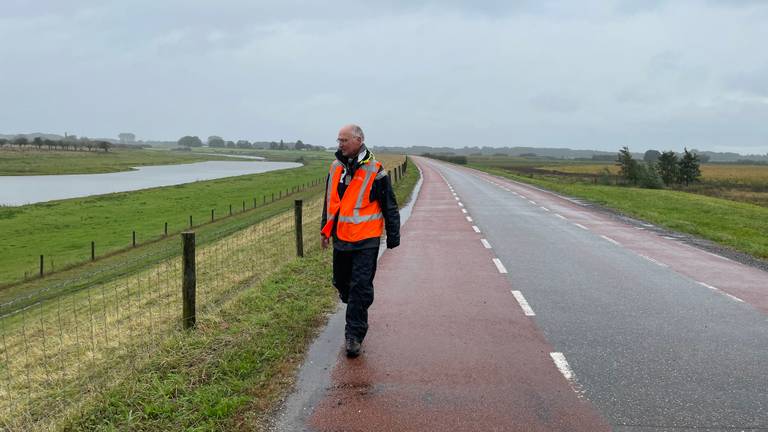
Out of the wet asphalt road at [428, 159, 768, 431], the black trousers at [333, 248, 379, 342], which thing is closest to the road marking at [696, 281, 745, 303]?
the wet asphalt road at [428, 159, 768, 431]

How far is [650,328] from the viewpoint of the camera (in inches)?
238

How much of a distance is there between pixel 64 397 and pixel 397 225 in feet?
12.3

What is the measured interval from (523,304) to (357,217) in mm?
3134

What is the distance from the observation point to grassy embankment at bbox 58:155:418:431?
12.6 ft

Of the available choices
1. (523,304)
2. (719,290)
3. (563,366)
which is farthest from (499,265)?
(563,366)

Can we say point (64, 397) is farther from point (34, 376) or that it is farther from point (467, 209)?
point (467, 209)

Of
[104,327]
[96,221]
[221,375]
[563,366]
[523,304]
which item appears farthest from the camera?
[96,221]

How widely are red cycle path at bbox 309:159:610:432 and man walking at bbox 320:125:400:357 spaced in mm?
508

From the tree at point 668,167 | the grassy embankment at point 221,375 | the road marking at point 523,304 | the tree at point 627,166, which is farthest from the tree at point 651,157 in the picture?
the grassy embankment at point 221,375

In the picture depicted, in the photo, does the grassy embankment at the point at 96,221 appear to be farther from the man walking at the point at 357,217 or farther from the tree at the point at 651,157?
the tree at the point at 651,157

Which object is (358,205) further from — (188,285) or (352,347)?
(188,285)

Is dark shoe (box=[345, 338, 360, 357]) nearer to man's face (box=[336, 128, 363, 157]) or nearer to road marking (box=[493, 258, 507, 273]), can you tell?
man's face (box=[336, 128, 363, 157])

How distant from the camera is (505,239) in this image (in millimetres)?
12766

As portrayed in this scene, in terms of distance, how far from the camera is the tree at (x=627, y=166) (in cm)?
4972
